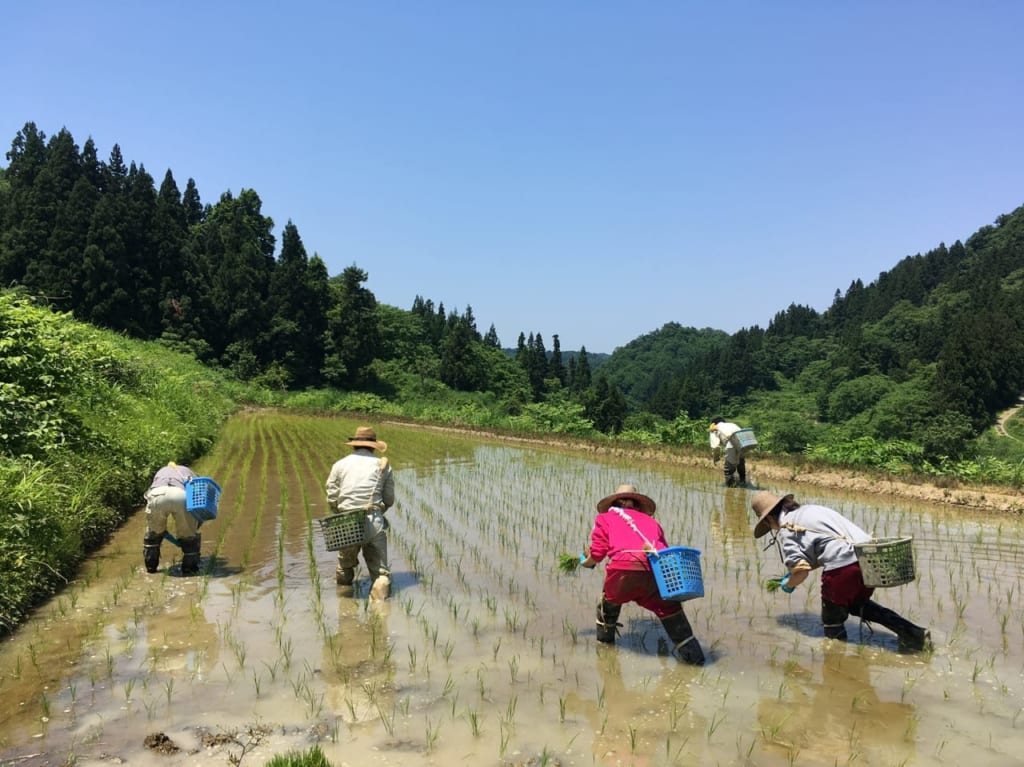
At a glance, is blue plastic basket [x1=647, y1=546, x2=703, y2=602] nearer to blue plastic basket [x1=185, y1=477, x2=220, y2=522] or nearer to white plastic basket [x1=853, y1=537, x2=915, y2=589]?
white plastic basket [x1=853, y1=537, x2=915, y2=589]

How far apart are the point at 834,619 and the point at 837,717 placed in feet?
4.12

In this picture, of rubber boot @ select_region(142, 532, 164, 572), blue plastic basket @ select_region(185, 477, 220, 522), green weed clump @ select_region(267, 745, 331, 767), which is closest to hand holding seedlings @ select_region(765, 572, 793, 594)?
green weed clump @ select_region(267, 745, 331, 767)

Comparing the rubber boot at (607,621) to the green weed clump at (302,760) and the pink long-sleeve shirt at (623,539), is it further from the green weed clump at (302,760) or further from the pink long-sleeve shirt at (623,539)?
the green weed clump at (302,760)

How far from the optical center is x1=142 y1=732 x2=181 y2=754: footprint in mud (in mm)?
3613

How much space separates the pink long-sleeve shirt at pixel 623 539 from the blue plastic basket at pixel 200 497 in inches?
153

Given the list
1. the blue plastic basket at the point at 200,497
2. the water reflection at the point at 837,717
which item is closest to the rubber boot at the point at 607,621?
the water reflection at the point at 837,717

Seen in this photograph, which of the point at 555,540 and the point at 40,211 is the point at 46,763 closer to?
the point at 555,540

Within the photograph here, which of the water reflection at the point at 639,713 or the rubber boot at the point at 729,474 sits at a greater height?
the rubber boot at the point at 729,474

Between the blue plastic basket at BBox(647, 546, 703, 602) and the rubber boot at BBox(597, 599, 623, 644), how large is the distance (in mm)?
584

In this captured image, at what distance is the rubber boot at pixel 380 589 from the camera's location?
617 cm

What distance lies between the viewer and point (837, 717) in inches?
162

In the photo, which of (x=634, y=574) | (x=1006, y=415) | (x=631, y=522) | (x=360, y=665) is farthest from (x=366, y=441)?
(x=1006, y=415)

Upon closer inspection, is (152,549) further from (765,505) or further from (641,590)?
(765,505)

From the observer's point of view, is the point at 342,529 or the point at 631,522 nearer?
the point at 631,522
